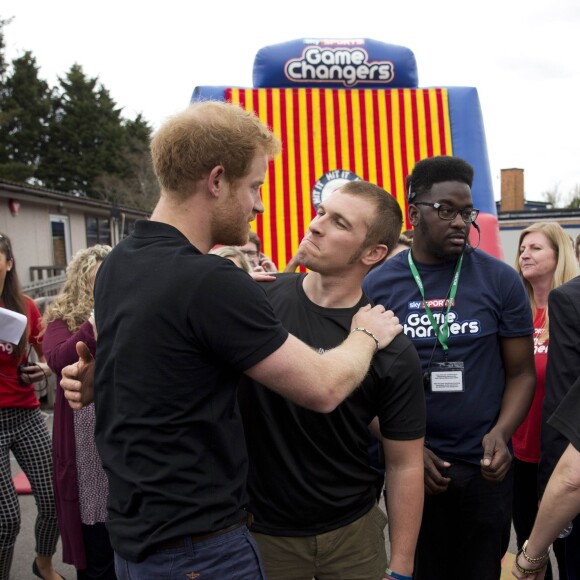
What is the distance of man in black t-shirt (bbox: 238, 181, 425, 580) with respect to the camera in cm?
191

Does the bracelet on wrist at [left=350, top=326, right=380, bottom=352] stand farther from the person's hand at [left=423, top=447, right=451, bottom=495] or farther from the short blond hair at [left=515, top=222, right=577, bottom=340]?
the short blond hair at [left=515, top=222, right=577, bottom=340]

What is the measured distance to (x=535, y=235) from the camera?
350 cm

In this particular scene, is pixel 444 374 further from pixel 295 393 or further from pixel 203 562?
Result: pixel 203 562

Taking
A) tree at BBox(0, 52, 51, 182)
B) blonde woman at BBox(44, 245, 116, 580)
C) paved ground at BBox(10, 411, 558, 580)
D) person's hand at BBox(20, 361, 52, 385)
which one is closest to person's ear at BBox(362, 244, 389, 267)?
blonde woman at BBox(44, 245, 116, 580)

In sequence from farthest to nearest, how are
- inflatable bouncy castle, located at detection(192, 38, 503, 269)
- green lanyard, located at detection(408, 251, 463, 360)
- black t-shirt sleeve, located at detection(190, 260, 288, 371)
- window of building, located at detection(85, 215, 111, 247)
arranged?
window of building, located at detection(85, 215, 111, 247) → inflatable bouncy castle, located at detection(192, 38, 503, 269) → green lanyard, located at detection(408, 251, 463, 360) → black t-shirt sleeve, located at detection(190, 260, 288, 371)

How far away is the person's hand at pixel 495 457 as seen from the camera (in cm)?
229

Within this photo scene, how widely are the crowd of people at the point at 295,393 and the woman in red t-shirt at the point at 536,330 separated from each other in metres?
0.01

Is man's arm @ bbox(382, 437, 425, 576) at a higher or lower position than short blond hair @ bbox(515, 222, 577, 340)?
lower

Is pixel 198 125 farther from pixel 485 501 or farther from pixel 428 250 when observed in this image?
pixel 485 501

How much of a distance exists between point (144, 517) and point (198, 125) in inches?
37.2

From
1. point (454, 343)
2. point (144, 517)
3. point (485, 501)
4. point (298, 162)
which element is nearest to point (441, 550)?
point (485, 501)

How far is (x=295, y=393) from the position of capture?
144cm

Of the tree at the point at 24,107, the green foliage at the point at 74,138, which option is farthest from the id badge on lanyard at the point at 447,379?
the tree at the point at 24,107

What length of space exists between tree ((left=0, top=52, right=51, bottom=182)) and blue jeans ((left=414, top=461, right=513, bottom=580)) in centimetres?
3798
